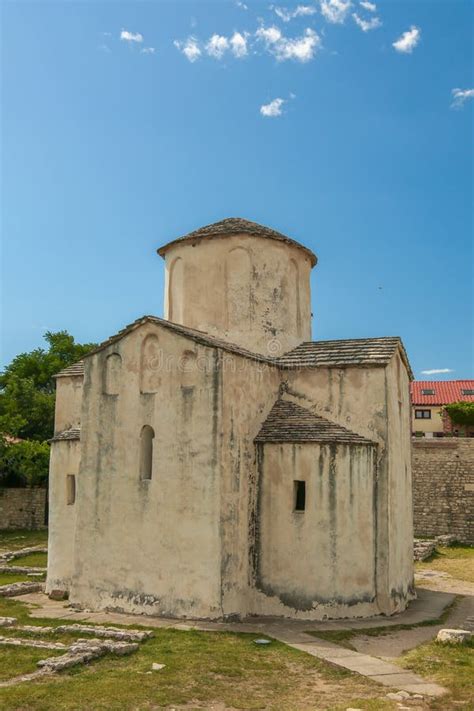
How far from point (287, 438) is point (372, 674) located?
509 centimetres

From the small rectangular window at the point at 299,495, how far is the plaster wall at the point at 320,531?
0.36 ft

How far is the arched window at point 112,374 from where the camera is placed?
1364 centimetres

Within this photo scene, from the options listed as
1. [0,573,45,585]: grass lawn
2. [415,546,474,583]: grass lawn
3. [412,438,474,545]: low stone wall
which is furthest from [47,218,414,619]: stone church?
[412,438,474,545]: low stone wall

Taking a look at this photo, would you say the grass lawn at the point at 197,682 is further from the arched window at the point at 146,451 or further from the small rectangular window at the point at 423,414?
the small rectangular window at the point at 423,414

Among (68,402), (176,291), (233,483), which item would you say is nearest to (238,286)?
(176,291)

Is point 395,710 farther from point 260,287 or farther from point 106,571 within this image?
point 260,287

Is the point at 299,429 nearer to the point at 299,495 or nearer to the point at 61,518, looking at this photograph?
the point at 299,495

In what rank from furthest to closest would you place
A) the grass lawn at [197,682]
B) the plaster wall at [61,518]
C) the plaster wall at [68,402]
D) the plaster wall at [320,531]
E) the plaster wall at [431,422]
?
1. the plaster wall at [431,422]
2. the plaster wall at [68,402]
3. the plaster wall at [61,518]
4. the plaster wall at [320,531]
5. the grass lawn at [197,682]

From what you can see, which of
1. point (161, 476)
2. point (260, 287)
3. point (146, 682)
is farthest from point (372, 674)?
point (260, 287)

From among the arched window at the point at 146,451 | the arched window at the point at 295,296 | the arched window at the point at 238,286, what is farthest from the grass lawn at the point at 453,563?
the arched window at the point at 146,451

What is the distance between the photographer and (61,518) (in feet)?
49.4

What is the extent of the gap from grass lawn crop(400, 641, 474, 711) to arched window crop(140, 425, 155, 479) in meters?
5.93

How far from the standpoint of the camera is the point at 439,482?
28453 mm

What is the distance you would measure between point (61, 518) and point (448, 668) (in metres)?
9.23
